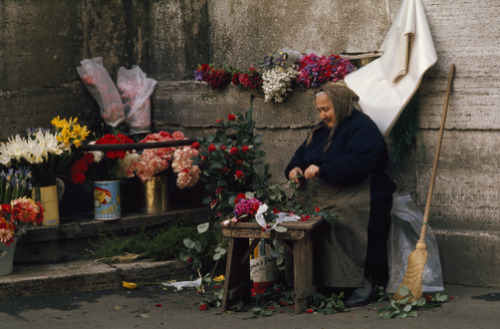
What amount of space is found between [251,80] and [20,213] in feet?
7.03

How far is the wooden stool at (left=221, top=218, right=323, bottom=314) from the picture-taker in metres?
4.68

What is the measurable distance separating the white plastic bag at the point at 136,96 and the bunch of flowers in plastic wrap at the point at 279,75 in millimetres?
1441

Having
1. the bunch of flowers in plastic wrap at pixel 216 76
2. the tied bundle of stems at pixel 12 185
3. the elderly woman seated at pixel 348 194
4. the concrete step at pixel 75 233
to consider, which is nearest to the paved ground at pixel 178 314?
the elderly woman seated at pixel 348 194

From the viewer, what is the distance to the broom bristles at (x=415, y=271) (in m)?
4.85

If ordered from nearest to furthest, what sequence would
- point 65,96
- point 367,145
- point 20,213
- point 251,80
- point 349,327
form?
point 349,327
point 367,145
point 20,213
point 251,80
point 65,96

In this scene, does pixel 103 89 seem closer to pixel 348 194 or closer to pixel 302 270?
pixel 348 194

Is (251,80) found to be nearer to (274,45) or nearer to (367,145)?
(274,45)

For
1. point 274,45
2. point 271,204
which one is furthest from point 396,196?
point 274,45

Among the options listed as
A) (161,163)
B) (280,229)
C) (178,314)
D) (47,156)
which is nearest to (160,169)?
(161,163)

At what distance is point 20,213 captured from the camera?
209 inches

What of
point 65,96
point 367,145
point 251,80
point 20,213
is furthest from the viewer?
point 65,96

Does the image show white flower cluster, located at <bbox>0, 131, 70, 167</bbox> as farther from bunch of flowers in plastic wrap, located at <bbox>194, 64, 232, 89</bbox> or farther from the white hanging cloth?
the white hanging cloth

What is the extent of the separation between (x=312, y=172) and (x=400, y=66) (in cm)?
100

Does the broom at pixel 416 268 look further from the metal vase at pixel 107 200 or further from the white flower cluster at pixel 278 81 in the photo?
the metal vase at pixel 107 200
